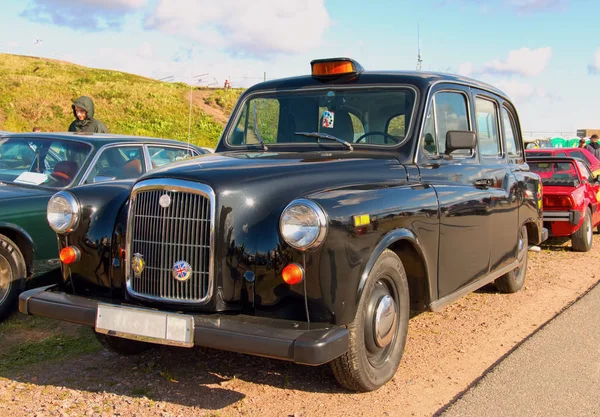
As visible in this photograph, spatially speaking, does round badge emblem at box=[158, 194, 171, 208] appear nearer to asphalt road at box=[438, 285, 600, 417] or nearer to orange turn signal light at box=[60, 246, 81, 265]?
orange turn signal light at box=[60, 246, 81, 265]

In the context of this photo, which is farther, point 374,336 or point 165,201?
point 374,336

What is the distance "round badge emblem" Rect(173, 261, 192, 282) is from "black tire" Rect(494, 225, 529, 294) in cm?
397

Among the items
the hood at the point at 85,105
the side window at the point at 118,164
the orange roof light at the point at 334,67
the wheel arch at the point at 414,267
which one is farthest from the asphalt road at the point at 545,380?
the hood at the point at 85,105

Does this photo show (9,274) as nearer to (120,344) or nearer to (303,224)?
(120,344)

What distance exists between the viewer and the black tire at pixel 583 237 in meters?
9.72

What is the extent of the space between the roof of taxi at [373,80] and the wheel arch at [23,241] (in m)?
2.29

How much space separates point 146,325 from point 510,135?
449 centimetres

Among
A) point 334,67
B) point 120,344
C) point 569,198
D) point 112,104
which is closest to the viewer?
point 120,344

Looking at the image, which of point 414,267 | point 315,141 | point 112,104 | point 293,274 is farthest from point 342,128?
point 112,104

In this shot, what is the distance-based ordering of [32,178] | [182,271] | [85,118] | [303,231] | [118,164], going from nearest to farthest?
[303,231]
[182,271]
[32,178]
[118,164]
[85,118]

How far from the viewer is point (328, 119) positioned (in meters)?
4.94

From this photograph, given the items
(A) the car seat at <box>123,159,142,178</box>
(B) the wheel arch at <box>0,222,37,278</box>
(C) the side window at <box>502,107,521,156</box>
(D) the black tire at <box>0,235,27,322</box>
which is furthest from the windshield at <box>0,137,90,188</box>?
(C) the side window at <box>502,107,521,156</box>

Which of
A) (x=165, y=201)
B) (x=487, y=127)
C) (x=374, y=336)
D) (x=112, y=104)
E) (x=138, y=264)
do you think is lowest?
(x=374, y=336)

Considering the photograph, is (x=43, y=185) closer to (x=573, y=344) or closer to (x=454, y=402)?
(x=454, y=402)
